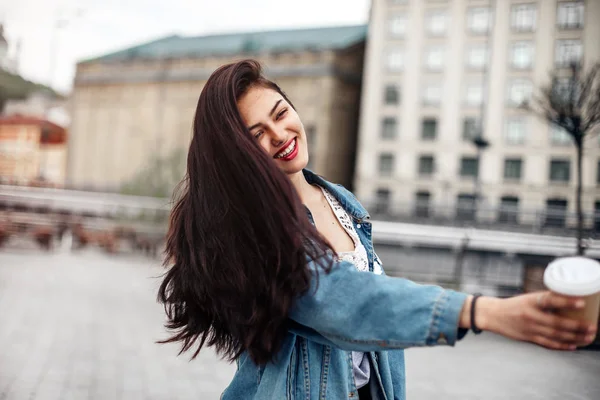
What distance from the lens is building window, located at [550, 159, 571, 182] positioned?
32022mm

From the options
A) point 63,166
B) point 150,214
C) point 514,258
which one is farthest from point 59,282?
point 63,166

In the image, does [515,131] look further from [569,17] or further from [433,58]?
[569,17]

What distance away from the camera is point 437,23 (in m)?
35.8

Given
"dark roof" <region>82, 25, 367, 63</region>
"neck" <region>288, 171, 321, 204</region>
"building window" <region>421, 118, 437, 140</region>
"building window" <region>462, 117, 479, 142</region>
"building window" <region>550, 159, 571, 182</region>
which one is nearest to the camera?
"neck" <region>288, 171, 321, 204</region>

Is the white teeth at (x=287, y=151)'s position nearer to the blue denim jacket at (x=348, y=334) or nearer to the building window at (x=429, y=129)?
the blue denim jacket at (x=348, y=334)

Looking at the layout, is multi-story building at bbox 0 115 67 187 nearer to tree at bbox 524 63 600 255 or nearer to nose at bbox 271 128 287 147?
tree at bbox 524 63 600 255

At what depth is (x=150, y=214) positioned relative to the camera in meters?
17.8

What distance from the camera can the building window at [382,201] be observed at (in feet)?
103

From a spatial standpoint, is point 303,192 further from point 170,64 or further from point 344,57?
point 170,64

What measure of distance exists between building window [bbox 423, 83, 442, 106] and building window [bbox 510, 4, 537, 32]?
5.09 metres

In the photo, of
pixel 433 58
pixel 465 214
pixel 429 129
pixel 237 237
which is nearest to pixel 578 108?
pixel 237 237

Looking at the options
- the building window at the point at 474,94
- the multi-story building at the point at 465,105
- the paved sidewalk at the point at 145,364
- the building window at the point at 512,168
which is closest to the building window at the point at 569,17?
the multi-story building at the point at 465,105

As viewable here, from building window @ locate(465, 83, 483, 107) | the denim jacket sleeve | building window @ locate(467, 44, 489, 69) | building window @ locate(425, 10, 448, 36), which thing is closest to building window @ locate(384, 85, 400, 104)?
building window @ locate(425, 10, 448, 36)

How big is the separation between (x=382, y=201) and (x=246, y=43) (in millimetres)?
17608
